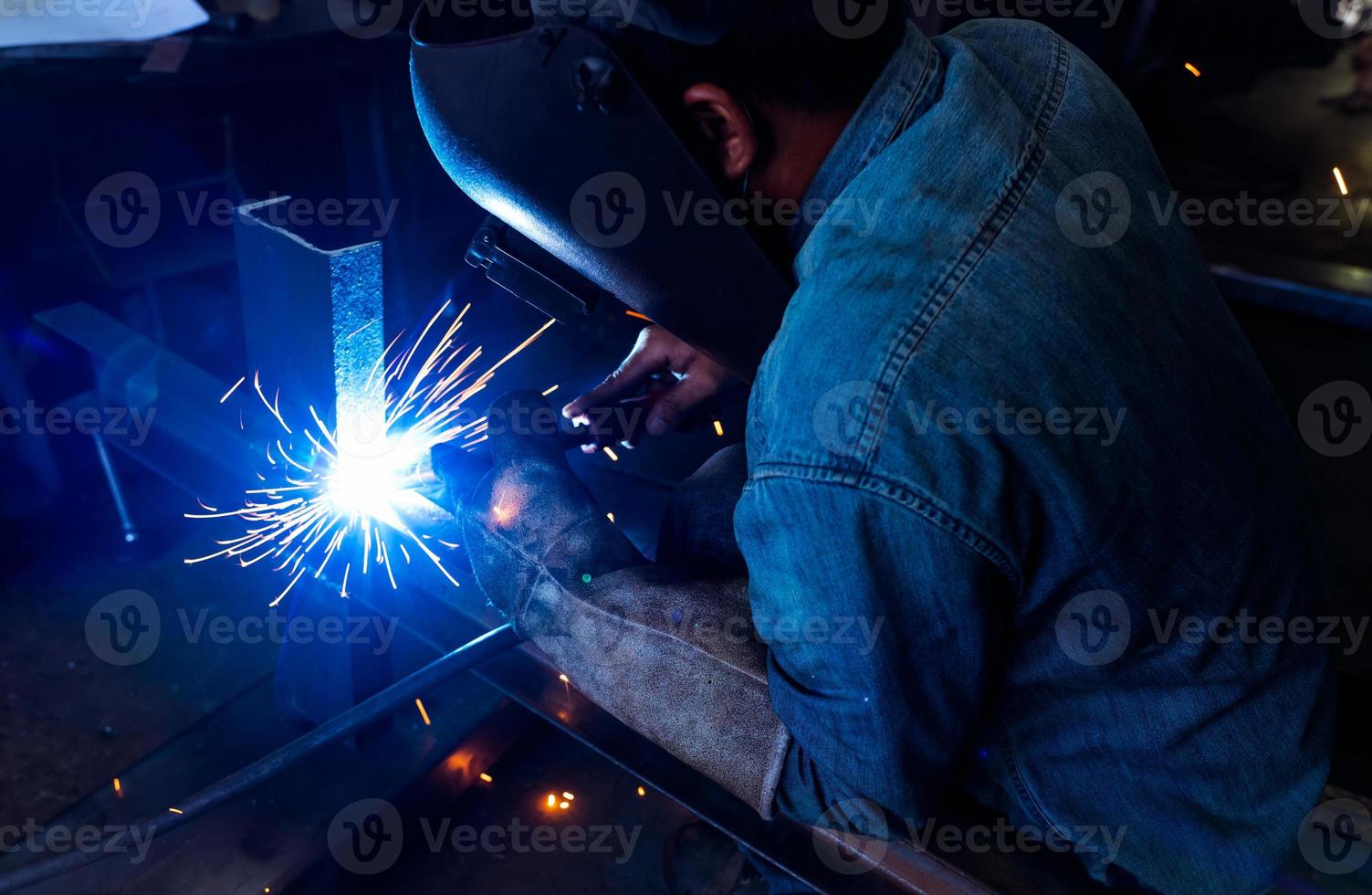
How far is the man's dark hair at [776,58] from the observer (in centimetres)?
94

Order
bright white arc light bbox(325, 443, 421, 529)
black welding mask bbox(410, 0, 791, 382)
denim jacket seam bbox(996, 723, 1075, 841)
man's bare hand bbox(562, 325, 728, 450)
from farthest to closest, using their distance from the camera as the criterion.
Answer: man's bare hand bbox(562, 325, 728, 450), bright white arc light bbox(325, 443, 421, 529), denim jacket seam bbox(996, 723, 1075, 841), black welding mask bbox(410, 0, 791, 382)

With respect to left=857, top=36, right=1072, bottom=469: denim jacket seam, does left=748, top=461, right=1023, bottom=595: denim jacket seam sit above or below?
below

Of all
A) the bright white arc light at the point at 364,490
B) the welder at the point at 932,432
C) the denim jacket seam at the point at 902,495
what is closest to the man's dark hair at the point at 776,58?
the welder at the point at 932,432

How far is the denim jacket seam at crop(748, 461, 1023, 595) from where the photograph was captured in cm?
87

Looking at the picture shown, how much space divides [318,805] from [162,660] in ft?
2.55

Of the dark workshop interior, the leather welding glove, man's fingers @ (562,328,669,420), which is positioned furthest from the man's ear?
man's fingers @ (562,328,669,420)

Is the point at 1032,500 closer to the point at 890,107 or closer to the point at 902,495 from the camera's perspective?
the point at 902,495

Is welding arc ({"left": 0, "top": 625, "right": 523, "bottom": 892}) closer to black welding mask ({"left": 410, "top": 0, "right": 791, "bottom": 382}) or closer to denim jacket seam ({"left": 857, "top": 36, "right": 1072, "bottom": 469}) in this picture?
black welding mask ({"left": 410, "top": 0, "right": 791, "bottom": 382})

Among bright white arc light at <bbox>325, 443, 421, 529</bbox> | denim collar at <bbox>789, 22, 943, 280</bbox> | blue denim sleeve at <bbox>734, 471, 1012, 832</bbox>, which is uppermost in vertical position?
denim collar at <bbox>789, 22, 943, 280</bbox>

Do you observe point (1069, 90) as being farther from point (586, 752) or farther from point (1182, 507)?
point (586, 752)

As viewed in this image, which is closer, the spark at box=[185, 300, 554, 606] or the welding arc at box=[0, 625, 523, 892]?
the welding arc at box=[0, 625, 523, 892]

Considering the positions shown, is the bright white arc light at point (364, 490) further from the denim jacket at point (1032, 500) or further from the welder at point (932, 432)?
the denim jacket at point (1032, 500)

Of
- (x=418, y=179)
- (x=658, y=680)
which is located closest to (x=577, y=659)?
(x=658, y=680)

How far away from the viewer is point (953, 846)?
1179 mm
